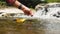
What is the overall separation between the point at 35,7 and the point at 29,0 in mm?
373

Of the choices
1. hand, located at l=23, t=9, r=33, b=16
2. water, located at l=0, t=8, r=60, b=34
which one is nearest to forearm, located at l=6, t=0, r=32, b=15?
hand, located at l=23, t=9, r=33, b=16

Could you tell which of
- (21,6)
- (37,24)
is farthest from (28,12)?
(37,24)

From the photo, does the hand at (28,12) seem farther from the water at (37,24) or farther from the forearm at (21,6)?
the water at (37,24)

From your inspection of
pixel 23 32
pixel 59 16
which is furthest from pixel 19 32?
pixel 59 16

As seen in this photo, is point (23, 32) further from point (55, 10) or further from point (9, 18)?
point (55, 10)

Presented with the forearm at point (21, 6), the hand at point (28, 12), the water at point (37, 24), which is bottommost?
the water at point (37, 24)

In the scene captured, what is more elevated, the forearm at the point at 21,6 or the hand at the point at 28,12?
the forearm at the point at 21,6

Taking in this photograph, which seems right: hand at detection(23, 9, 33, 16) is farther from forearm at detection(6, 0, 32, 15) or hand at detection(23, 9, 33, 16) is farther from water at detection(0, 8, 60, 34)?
water at detection(0, 8, 60, 34)

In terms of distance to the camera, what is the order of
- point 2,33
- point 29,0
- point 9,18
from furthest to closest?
point 29,0, point 9,18, point 2,33

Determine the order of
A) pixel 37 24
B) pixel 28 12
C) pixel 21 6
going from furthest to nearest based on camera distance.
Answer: pixel 21 6 → pixel 28 12 → pixel 37 24

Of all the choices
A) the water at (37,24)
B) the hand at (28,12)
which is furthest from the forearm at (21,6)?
the water at (37,24)

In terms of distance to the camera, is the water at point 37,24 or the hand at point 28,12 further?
the hand at point 28,12

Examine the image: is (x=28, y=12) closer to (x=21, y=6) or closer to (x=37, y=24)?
(x=21, y=6)

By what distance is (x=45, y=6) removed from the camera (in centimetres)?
846
